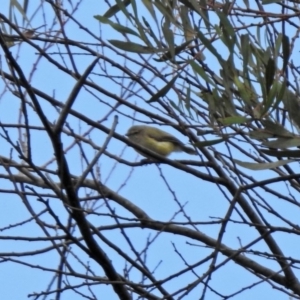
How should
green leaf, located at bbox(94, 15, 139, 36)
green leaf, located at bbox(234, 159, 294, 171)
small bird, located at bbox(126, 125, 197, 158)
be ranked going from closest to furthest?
green leaf, located at bbox(234, 159, 294, 171) → green leaf, located at bbox(94, 15, 139, 36) → small bird, located at bbox(126, 125, 197, 158)

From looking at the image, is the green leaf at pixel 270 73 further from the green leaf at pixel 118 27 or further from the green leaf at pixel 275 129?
Answer: the green leaf at pixel 118 27

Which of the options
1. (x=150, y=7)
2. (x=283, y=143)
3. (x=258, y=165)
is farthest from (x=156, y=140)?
(x=283, y=143)

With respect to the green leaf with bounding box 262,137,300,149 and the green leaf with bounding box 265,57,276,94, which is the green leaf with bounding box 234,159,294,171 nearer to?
the green leaf with bounding box 262,137,300,149

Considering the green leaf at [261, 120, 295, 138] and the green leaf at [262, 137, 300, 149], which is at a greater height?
the green leaf at [261, 120, 295, 138]

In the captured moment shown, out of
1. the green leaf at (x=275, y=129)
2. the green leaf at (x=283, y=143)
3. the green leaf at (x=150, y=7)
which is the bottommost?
the green leaf at (x=283, y=143)

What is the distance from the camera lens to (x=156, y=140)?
229 inches

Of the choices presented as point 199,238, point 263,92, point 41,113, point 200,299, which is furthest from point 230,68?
point 199,238

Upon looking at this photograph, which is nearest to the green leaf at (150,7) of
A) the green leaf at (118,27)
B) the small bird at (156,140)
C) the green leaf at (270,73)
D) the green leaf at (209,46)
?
the green leaf at (118,27)

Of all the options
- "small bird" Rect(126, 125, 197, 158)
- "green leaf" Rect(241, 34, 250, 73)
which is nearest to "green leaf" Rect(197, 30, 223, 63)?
"green leaf" Rect(241, 34, 250, 73)

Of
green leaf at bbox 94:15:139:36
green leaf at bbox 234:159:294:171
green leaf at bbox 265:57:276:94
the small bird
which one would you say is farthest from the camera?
the small bird

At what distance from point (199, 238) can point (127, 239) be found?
344 mm

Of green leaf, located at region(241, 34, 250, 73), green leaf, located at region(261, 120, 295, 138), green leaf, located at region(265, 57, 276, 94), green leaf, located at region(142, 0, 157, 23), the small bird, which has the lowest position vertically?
green leaf, located at region(261, 120, 295, 138)

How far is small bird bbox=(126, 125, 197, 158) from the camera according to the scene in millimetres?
5543

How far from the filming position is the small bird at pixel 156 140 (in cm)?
554
